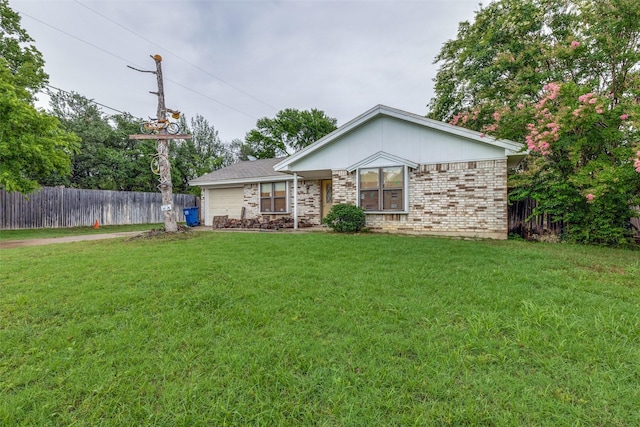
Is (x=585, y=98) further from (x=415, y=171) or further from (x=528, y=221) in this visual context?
(x=415, y=171)

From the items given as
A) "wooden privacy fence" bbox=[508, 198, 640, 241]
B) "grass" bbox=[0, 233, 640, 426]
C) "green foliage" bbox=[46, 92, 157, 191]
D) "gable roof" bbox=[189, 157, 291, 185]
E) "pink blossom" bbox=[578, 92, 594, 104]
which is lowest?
"grass" bbox=[0, 233, 640, 426]

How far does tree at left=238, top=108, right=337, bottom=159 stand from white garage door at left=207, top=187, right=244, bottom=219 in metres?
16.5

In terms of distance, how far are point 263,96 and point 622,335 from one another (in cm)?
2307

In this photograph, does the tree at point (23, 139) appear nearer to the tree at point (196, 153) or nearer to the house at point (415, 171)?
the house at point (415, 171)

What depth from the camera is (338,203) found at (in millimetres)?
10102

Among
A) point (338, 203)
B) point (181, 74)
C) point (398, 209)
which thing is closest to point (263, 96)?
point (181, 74)

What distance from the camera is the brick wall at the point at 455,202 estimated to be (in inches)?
319

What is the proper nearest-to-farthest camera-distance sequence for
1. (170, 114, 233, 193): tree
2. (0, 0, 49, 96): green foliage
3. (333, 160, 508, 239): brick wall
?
(333, 160, 508, 239): brick wall
(0, 0, 49, 96): green foliage
(170, 114, 233, 193): tree

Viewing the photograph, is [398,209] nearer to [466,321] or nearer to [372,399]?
[466,321]

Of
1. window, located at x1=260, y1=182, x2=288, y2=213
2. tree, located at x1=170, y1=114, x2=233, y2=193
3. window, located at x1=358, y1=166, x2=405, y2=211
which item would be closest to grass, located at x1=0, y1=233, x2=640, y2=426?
window, located at x1=358, y1=166, x2=405, y2=211

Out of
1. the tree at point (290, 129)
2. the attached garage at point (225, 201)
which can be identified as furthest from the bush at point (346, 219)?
the tree at point (290, 129)

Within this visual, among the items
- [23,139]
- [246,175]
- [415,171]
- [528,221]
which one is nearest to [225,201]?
[246,175]

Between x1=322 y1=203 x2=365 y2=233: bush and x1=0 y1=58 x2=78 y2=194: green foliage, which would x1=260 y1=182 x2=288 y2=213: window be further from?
x1=0 y1=58 x2=78 y2=194: green foliage

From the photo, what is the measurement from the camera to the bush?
9.05m
